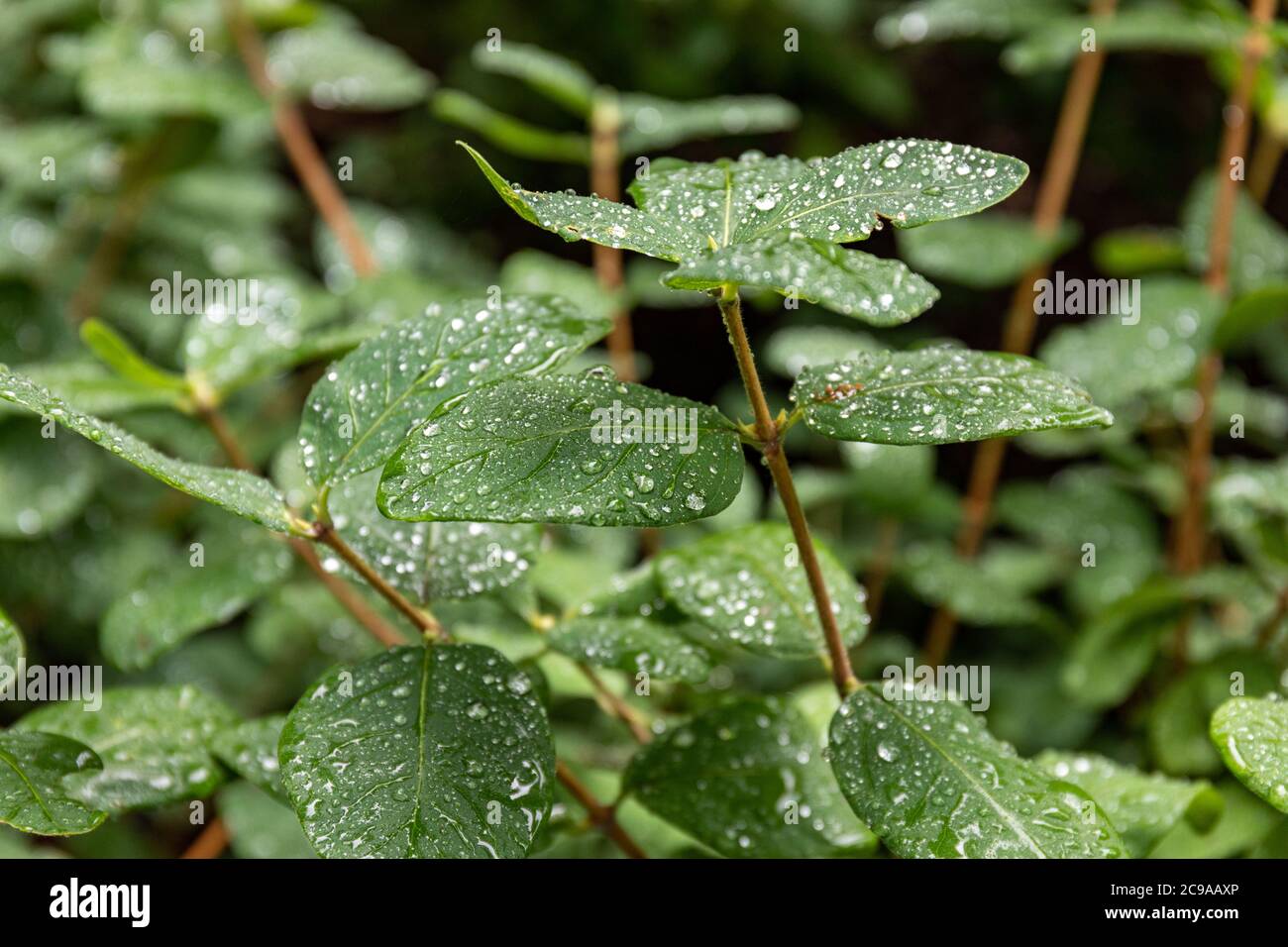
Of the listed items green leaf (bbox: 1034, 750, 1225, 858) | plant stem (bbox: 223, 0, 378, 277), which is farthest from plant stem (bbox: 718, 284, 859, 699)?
plant stem (bbox: 223, 0, 378, 277)

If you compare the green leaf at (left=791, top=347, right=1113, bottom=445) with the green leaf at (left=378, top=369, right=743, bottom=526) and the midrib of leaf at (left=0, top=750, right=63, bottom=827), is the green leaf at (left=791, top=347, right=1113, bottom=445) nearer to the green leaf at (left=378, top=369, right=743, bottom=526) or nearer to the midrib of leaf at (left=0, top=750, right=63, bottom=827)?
the green leaf at (left=378, top=369, right=743, bottom=526)

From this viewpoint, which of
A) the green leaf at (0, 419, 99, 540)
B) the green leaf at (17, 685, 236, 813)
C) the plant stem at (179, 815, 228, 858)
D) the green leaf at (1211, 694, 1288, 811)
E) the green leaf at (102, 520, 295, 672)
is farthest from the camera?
the green leaf at (0, 419, 99, 540)

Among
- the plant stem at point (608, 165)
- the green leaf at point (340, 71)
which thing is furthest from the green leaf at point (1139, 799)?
the green leaf at point (340, 71)

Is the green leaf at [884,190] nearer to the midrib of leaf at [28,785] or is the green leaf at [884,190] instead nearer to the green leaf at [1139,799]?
the green leaf at [1139,799]

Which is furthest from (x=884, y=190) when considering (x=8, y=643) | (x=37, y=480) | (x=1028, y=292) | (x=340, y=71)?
(x=37, y=480)

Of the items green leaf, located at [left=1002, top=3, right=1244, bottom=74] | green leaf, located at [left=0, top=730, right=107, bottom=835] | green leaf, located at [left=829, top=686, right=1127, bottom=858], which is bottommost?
green leaf, located at [left=0, top=730, right=107, bottom=835]

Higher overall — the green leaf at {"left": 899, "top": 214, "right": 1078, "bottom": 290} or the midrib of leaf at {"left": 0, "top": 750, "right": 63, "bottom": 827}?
the green leaf at {"left": 899, "top": 214, "right": 1078, "bottom": 290}

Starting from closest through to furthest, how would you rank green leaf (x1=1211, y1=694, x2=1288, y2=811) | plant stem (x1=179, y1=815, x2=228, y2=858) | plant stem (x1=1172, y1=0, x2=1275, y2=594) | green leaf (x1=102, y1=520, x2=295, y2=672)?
green leaf (x1=1211, y1=694, x2=1288, y2=811) < green leaf (x1=102, y1=520, x2=295, y2=672) < plant stem (x1=179, y1=815, x2=228, y2=858) < plant stem (x1=1172, y1=0, x2=1275, y2=594)
